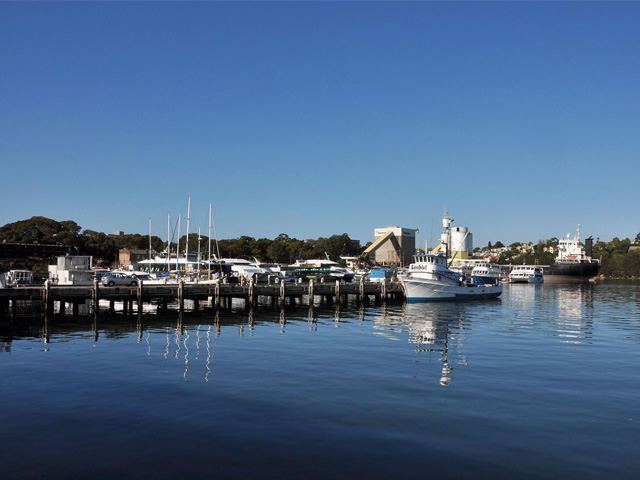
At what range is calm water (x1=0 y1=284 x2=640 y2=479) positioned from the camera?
1369 cm

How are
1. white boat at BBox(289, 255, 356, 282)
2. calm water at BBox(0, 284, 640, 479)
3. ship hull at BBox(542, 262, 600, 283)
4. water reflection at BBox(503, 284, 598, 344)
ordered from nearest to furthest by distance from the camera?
calm water at BBox(0, 284, 640, 479) < water reflection at BBox(503, 284, 598, 344) < white boat at BBox(289, 255, 356, 282) < ship hull at BBox(542, 262, 600, 283)

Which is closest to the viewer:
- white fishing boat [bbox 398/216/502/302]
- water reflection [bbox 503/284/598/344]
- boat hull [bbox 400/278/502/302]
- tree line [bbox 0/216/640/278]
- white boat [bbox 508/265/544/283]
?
water reflection [bbox 503/284/598/344]

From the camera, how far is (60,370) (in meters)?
24.5

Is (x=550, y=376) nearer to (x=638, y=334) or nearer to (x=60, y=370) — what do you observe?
(x=638, y=334)

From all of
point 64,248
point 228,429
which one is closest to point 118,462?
point 228,429

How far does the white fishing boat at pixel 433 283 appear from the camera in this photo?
65.2m

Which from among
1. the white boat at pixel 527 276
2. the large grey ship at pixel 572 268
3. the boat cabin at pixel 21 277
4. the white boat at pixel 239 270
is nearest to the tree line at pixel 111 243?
the white boat at pixel 239 270

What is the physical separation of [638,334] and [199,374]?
31841 mm

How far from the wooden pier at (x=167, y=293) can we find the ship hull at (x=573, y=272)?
88.8 m

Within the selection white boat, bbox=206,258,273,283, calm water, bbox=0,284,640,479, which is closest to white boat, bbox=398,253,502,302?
white boat, bbox=206,258,273,283

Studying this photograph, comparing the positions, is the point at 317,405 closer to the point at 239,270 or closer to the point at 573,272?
the point at 239,270

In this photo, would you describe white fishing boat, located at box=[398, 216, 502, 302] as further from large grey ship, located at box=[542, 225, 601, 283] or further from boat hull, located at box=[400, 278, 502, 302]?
large grey ship, located at box=[542, 225, 601, 283]

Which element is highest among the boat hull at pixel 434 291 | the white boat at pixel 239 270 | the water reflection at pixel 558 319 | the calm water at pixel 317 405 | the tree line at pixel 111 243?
the tree line at pixel 111 243

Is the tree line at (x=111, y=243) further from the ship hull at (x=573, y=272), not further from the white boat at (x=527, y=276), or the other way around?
the ship hull at (x=573, y=272)
